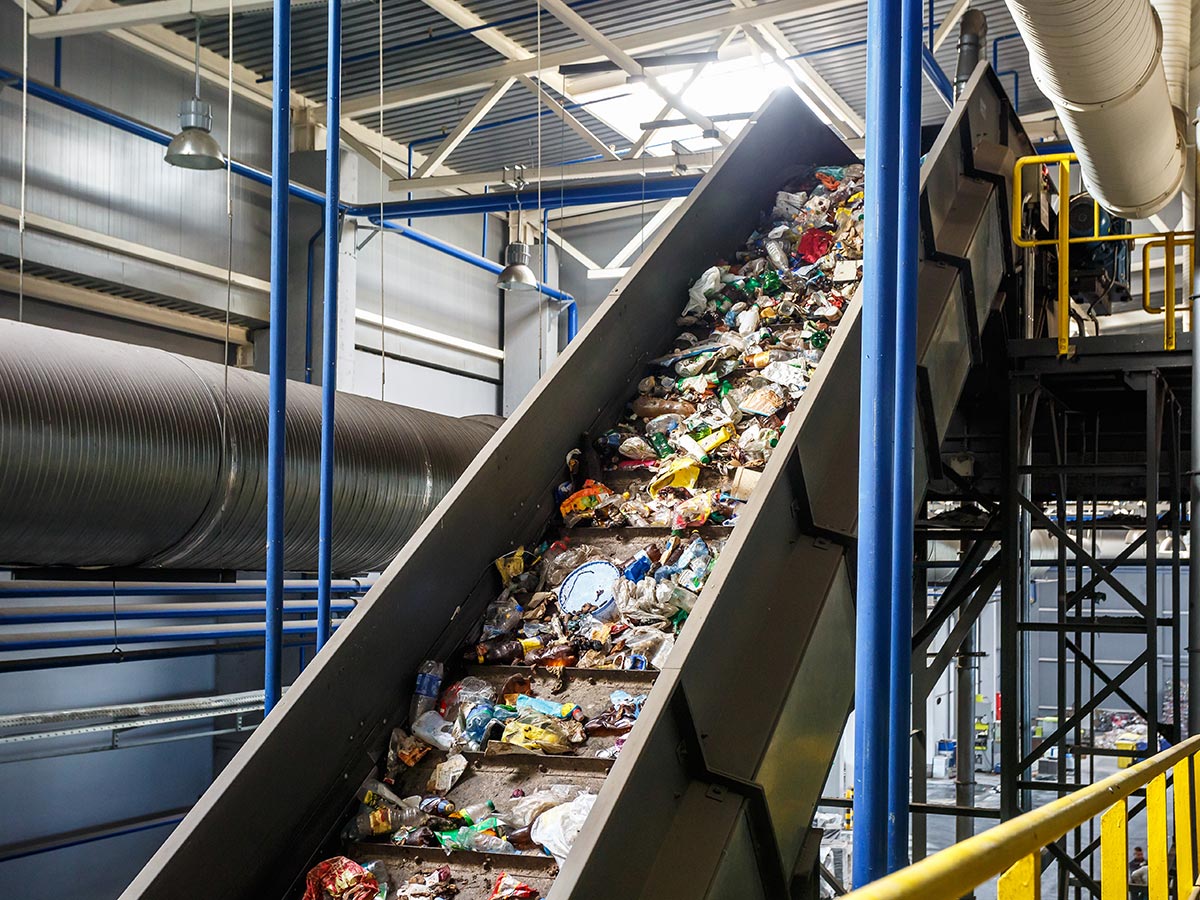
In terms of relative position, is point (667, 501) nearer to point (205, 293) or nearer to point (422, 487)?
point (422, 487)

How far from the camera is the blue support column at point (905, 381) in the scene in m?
3.63

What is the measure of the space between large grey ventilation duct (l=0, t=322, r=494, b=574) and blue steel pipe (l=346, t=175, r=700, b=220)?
4.75 metres

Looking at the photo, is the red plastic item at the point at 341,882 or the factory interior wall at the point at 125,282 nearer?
the red plastic item at the point at 341,882

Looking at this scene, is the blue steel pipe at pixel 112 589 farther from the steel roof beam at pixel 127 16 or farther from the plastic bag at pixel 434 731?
the steel roof beam at pixel 127 16

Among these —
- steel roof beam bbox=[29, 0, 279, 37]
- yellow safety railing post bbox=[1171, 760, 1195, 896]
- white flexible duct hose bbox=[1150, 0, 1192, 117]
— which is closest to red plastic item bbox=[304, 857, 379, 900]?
yellow safety railing post bbox=[1171, 760, 1195, 896]

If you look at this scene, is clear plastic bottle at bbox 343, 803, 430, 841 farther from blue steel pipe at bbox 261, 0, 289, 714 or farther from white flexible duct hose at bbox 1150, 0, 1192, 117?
white flexible duct hose at bbox 1150, 0, 1192, 117

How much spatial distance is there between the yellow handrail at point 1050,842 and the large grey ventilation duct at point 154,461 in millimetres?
4788

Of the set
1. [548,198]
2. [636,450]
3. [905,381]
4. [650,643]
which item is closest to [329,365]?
[636,450]

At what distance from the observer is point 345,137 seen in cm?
1415

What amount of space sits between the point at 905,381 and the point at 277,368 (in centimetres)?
237

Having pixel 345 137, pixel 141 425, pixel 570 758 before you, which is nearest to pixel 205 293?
pixel 345 137

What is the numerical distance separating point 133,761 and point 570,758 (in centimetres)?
1005

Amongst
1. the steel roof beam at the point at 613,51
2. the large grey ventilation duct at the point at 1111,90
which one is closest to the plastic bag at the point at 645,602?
Result: the large grey ventilation duct at the point at 1111,90

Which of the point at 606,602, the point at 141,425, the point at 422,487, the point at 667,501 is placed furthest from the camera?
the point at 422,487
